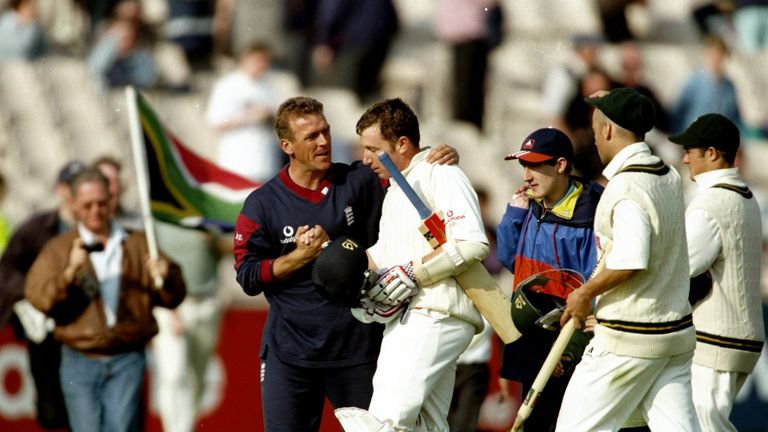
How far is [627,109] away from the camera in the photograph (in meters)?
8.80

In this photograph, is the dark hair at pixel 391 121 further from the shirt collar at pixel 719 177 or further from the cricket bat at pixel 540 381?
the shirt collar at pixel 719 177

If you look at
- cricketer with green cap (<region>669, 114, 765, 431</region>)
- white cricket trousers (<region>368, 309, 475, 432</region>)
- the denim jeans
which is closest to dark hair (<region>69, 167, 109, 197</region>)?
the denim jeans

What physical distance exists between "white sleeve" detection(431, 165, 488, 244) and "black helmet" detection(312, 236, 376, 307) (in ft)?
1.56

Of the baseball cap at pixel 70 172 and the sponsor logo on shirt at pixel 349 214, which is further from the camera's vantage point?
the baseball cap at pixel 70 172

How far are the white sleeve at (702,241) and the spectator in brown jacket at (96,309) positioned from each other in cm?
410

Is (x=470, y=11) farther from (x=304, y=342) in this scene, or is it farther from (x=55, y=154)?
(x=304, y=342)

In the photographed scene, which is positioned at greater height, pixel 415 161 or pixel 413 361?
pixel 415 161

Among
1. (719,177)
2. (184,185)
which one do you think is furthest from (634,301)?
(184,185)

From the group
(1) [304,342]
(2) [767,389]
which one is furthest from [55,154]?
(1) [304,342]

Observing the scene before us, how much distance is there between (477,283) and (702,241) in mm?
1417

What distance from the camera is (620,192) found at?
8.62 m

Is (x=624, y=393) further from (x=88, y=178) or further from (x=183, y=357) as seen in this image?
(x=183, y=357)

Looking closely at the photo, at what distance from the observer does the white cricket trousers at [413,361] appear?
361 inches

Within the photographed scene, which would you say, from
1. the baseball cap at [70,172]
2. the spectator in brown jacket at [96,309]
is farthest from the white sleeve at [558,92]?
the spectator in brown jacket at [96,309]
